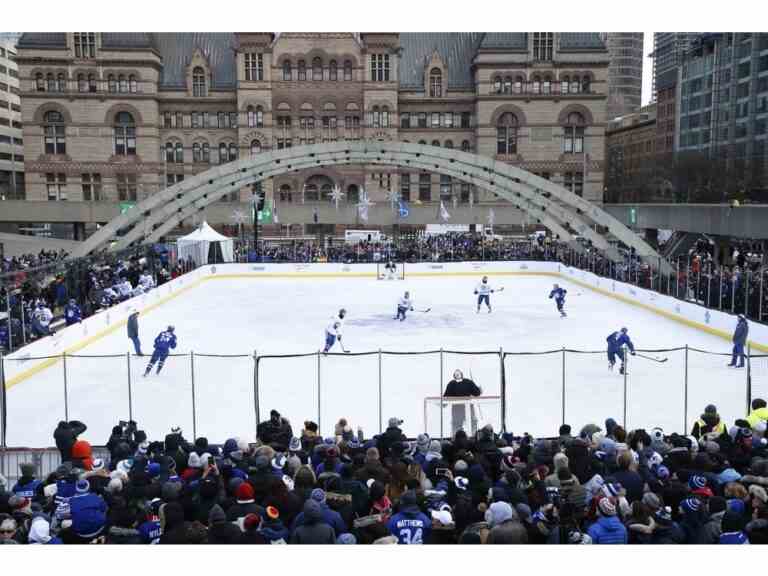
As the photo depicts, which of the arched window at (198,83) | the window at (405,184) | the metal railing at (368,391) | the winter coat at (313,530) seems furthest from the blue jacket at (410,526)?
the arched window at (198,83)

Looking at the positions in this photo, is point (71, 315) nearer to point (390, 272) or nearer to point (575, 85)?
point (390, 272)

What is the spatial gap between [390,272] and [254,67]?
3857 cm

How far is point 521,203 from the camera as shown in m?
42.8

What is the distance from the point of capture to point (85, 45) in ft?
229

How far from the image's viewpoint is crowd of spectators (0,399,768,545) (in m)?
6.94

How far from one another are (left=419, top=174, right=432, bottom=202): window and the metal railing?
56572 mm

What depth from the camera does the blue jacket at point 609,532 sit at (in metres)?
6.91

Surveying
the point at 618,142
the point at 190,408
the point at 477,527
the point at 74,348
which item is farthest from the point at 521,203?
the point at 618,142

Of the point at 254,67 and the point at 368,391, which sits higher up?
the point at 254,67

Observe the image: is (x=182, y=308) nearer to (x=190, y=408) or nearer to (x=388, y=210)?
(x=190, y=408)

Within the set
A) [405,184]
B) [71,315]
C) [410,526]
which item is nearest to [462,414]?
[410,526]

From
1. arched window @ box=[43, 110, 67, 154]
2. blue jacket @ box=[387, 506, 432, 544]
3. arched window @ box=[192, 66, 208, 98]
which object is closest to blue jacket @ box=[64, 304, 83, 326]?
blue jacket @ box=[387, 506, 432, 544]

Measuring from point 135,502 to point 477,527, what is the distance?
3.13 meters

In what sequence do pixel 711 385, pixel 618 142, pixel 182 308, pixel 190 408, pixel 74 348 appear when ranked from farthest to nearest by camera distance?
pixel 618 142, pixel 182 308, pixel 74 348, pixel 711 385, pixel 190 408
